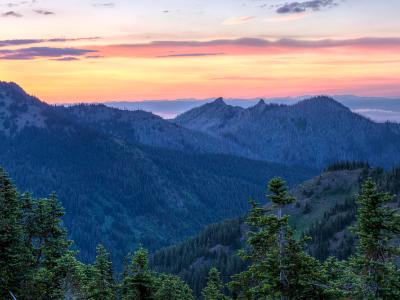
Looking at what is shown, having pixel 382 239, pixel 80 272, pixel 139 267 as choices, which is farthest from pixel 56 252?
pixel 382 239

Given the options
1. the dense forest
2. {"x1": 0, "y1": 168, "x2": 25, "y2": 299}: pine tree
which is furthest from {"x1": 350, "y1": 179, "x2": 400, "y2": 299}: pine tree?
{"x1": 0, "y1": 168, "x2": 25, "y2": 299}: pine tree

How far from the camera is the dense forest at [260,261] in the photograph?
1341 inches

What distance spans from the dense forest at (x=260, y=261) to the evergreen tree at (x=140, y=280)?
96mm

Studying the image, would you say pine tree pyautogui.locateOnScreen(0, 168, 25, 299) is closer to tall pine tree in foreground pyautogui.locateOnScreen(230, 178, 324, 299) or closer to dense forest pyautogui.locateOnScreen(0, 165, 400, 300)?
dense forest pyautogui.locateOnScreen(0, 165, 400, 300)

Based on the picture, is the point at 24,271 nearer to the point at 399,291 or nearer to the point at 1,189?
the point at 1,189

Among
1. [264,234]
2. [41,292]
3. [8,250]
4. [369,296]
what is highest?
[264,234]

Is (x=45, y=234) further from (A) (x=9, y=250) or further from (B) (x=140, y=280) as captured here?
(B) (x=140, y=280)

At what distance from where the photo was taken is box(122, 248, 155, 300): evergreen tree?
49.6 meters

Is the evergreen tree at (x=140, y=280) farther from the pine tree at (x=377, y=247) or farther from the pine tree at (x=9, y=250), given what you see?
the pine tree at (x=377, y=247)

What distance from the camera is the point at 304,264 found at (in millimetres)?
35969

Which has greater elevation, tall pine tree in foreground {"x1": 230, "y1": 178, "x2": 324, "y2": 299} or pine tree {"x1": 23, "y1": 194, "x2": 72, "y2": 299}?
tall pine tree in foreground {"x1": 230, "y1": 178, "x2": 324, "y2": 299}

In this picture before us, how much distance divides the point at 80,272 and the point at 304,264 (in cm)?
2461

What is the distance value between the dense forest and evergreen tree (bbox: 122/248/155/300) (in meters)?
0.10

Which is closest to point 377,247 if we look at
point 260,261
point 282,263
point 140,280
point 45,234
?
point 282,263
